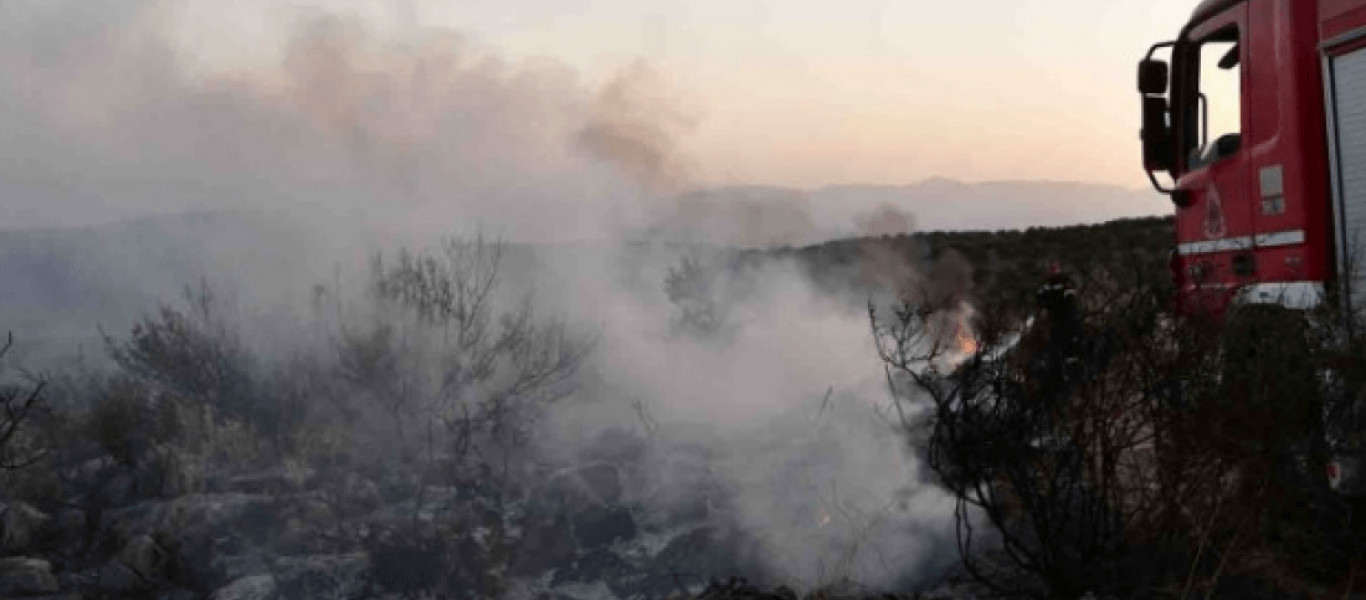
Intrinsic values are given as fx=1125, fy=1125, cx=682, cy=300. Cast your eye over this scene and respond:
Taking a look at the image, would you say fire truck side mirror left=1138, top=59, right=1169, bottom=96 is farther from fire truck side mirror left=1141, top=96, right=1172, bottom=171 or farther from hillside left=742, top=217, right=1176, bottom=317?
hillside left=742, top=217, right=1176, bottom=317

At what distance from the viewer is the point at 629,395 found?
12133 millimetres

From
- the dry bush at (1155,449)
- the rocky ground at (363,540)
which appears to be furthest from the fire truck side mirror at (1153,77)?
the rocky ground at (363,540)

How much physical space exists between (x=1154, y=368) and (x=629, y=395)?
793cm

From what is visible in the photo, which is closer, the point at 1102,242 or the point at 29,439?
the point at 29,439

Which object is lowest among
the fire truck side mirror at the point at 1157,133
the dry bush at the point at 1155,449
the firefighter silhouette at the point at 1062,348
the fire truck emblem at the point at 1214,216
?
the dry bush at the point at 1155,449

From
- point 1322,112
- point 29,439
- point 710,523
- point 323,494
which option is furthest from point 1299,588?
point 29,439

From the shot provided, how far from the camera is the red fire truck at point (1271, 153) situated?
4.82 m

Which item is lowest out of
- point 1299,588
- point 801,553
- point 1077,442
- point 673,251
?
point 801,553

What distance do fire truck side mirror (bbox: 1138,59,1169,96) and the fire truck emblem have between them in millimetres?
641

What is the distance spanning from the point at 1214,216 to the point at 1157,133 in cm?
64

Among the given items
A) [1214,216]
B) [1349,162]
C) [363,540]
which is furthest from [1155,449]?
[363,540]

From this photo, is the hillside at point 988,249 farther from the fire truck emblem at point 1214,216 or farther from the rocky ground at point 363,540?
the fire truck emblem at point 1214,216

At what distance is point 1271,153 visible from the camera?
523 centimetres

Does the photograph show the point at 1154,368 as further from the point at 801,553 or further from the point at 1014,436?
the point at 801,553
